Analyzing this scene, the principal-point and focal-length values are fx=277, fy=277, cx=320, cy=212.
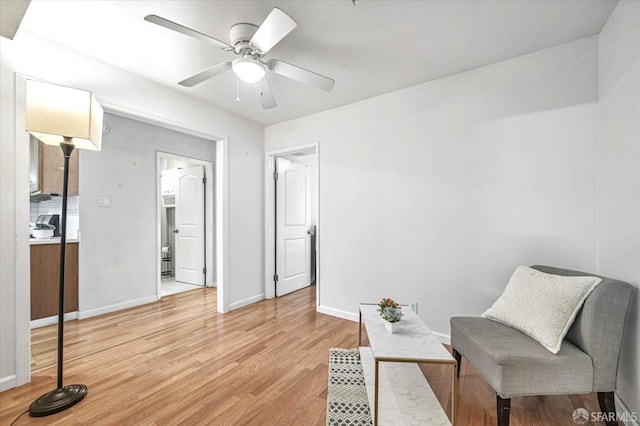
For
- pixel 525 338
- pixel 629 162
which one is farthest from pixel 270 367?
pixel 629 162

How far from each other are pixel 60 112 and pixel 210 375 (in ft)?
6.44

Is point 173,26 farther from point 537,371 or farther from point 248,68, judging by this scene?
point 537,371

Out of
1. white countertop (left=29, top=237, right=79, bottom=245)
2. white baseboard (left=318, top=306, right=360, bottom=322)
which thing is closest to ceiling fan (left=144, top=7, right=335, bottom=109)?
white baseboard (left=318, top=306, right=360, bottom=322)

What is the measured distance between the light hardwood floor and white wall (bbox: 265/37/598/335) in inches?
26.4

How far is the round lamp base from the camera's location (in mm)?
1612

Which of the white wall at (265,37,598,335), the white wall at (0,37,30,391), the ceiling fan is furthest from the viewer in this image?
the white wall at (265,37,598,335)

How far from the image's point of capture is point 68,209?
3320 mm

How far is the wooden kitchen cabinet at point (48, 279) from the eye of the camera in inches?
115

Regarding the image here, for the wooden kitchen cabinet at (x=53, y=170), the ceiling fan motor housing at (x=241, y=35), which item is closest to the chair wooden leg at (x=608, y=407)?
the ceiling fan motor housing at (x=241, y=35)

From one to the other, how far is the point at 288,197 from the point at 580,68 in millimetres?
3349

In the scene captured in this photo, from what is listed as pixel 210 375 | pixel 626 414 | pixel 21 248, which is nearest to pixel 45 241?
pixel 21 248

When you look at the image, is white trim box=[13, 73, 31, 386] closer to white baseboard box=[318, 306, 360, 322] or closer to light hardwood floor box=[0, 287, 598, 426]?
light hardwood floor box=[0, 287, 598, 426]

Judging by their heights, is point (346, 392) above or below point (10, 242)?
below

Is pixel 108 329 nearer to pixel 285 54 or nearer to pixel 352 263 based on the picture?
pixel 352 263
